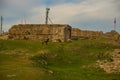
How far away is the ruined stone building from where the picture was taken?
74.4m

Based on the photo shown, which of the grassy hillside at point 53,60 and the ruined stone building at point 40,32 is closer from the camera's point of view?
the grassy hillside at point 53,60

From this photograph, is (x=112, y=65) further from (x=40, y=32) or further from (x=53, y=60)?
(x=40, y=32)

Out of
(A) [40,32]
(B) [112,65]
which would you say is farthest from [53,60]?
(A) [40,32]

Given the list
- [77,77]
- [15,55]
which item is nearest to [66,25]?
[15,55]

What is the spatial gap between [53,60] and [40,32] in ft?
74.6

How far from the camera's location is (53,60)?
5384 centimetres

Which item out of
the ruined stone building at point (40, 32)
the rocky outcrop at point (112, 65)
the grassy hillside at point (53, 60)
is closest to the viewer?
the grassy hillside at point (53, 60)

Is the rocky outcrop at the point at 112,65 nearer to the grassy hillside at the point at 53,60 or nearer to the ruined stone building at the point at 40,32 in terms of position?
the grassy hillside at the point at 53,60

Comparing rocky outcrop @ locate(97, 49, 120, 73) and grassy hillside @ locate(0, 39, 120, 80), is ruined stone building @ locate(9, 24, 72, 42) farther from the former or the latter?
rocky outcrop @ locate(97, 49, 120, 73)

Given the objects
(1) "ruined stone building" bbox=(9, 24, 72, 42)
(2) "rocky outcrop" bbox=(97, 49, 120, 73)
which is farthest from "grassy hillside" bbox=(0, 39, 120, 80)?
(1) "ruined stone building" bbox=(9, 24, 72, 42)

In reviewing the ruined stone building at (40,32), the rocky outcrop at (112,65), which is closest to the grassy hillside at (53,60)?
the rocky outcrop at (112,65)

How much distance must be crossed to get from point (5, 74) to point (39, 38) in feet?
130

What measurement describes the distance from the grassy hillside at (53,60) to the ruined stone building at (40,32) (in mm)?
9124

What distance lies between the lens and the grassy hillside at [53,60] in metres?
38.3
